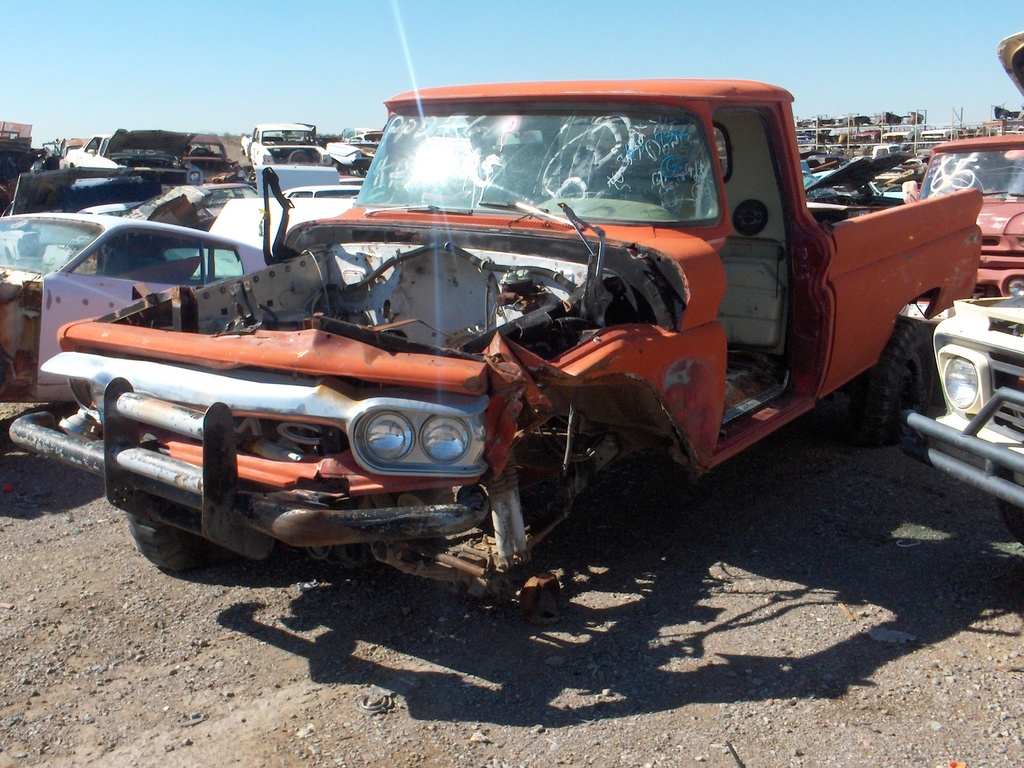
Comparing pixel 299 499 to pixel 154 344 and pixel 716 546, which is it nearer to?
pixel 154 344

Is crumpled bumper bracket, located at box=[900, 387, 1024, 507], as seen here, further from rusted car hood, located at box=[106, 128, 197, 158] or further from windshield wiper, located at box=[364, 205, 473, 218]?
rusted car hood, located at box=[106, 128, 197, 158]

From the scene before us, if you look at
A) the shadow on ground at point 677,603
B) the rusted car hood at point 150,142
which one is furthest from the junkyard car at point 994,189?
the rusted car hood at point 150,142

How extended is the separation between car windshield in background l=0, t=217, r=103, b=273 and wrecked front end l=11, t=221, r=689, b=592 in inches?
109

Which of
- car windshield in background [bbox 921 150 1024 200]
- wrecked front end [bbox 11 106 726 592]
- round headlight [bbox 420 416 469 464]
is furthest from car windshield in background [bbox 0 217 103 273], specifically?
car windshield in background [bbox 921 150 1024 200]

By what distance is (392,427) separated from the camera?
312 centimetres

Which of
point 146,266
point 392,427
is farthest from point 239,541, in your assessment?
point 146,266

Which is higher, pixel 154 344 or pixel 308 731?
pixel 154 344

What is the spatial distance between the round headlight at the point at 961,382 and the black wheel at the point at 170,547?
3.32 metres

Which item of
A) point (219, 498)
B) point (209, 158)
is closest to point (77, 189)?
point (209, 158)

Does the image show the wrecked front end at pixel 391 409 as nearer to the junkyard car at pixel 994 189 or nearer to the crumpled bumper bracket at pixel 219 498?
the crumpled bumper bracket at pixel 219 498

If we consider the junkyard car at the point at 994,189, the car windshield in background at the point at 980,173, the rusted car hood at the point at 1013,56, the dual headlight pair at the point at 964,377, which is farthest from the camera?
the car windshield in background at the point at 980,173

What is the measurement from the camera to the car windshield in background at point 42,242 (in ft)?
21.2

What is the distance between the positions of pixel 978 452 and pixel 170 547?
3.38 meters

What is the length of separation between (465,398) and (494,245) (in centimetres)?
123
